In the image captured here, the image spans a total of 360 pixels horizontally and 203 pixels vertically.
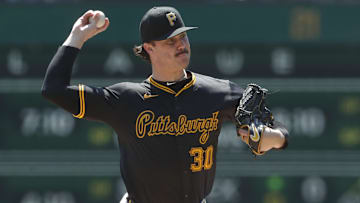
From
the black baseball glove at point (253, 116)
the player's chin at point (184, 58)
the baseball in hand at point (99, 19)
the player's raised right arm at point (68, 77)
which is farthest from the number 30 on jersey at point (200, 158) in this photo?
the baseball in hand at point (99, 19)

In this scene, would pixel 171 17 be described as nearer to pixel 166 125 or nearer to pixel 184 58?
pixel 184 58

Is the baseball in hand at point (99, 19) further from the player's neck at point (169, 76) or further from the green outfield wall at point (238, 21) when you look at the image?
the green outfield wall at point (238, 21)

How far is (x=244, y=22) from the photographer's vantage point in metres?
6.57

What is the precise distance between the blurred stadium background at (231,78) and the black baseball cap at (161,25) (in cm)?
268

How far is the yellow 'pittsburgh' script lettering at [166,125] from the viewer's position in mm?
3828

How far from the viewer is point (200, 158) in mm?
3854

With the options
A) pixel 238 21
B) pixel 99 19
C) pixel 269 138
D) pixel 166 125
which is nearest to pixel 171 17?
pixel 99 19

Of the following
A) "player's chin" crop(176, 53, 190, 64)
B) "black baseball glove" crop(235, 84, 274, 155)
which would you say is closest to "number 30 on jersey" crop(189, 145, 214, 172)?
"black baseball glove" crop(235, 84, 274, 155)

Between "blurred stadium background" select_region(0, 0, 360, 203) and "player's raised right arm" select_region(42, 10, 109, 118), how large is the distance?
113 inches

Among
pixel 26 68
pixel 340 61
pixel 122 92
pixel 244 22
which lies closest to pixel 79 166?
pixel 26 68

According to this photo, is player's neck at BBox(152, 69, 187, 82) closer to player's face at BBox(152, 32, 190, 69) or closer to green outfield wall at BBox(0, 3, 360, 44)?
player's face at BBox(152, 32, 190, 69)

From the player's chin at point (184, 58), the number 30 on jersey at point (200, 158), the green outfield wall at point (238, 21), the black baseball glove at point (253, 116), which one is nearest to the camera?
the black baseball glove at point (253, 116)

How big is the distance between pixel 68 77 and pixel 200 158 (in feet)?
2.15

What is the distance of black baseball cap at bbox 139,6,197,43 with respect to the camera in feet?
12.4
